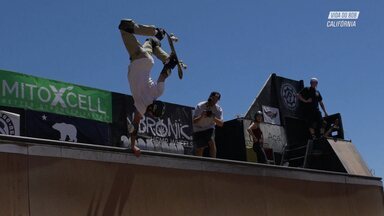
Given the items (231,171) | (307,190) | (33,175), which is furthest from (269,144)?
(33,175)

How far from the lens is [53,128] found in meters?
9.34

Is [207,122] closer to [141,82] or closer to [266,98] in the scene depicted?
[141,82]

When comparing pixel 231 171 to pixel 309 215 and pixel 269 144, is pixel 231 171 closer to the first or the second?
pixel 309 215

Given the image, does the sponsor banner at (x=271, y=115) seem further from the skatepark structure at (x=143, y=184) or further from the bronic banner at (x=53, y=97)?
the bronic banner at (x=53, y=97)

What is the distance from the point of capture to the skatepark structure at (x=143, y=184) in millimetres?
→ 6121

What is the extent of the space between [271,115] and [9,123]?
263 inches

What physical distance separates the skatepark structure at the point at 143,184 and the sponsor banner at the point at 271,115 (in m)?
2.79

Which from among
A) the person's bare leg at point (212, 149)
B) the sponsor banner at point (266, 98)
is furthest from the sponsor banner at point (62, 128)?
the sponsor banner at point (266, 98)

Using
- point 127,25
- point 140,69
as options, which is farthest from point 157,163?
point 127,25

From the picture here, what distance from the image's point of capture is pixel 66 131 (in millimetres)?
9422

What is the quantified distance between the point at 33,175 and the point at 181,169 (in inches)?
89.7

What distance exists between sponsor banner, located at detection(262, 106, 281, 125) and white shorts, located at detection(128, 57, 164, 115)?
6156 mm

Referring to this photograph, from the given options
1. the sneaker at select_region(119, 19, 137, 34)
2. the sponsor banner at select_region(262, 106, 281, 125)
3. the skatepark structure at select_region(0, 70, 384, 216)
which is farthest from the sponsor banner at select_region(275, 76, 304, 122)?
the sneaker at select_region(119, 19, 137, 34)

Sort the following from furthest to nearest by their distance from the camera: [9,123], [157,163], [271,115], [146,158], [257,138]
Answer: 1. [271,115]
2. [257,138]
3. [9,123]
4. [157,163]
5. [146,158]
